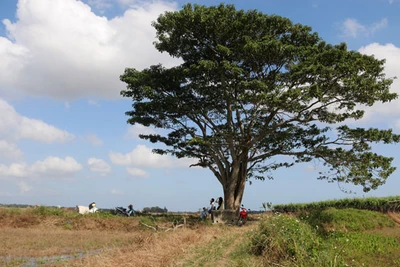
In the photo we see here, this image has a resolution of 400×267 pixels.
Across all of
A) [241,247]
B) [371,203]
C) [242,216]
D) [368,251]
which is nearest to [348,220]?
[242,216]

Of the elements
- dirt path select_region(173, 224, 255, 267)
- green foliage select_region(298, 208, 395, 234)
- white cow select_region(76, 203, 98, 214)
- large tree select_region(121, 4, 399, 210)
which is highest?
large tree select_region(121, 4, 399, 210)

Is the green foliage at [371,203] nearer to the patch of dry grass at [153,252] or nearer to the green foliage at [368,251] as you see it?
the patch of dry grass at [153,252]

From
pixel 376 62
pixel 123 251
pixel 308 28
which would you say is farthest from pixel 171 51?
pixel 123 251

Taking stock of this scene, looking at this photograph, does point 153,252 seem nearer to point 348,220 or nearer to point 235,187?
point 348,220

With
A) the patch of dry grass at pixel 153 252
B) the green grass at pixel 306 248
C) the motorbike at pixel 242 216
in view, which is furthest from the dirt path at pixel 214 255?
the motorbike at pixel 242 216

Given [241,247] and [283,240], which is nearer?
[283,240]

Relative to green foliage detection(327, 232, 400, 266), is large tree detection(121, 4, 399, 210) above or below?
above

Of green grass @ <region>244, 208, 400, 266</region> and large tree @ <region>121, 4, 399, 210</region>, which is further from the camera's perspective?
large tree @ <region>121, 4, 399, 210</region>

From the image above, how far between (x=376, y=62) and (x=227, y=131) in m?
8.42

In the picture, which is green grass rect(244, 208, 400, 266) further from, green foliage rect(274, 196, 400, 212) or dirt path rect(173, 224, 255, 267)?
green foliage rect(274, 196, 400, 212)

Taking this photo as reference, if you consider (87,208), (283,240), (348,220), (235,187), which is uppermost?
(235,187)

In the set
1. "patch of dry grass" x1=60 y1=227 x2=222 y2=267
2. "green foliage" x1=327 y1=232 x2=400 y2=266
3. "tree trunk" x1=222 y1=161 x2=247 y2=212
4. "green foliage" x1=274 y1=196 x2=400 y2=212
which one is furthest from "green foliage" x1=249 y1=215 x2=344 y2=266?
"tree trunk" x1=222 y1=161 x2=247 y2=212

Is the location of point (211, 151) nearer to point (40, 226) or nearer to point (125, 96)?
point (125, 96)

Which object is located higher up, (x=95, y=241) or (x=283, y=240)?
(x=283, y=240)
